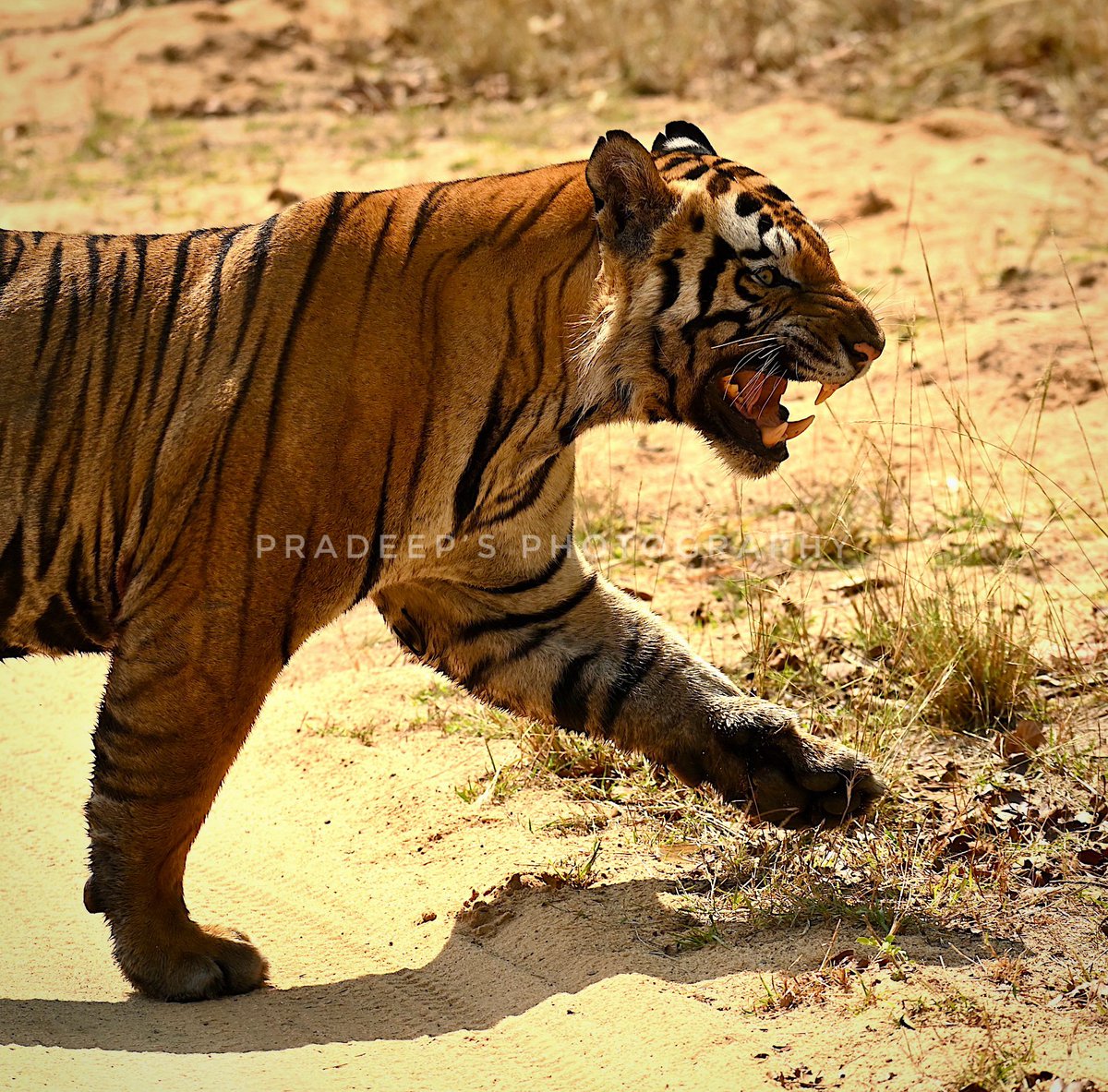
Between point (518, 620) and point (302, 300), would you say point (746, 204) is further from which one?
point (518, 620)

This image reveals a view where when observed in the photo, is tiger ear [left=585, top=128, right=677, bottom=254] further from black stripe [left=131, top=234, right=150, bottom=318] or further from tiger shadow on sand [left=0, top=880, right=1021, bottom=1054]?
tiger shadow on sand [left=0, top=880, right=1021, bottom=1054]

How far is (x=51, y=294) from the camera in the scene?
335 cm

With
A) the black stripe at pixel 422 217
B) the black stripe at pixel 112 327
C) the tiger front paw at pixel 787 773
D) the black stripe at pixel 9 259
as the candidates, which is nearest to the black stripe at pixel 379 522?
the black stripe at pixel 422 217

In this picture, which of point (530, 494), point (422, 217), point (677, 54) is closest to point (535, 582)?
point (530, 494)

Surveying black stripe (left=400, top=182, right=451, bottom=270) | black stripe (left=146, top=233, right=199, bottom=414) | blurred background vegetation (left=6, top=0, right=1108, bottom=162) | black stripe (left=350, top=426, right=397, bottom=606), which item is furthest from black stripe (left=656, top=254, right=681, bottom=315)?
blurred background vegetation (left=6, top=0, right=1108, bottom=162)

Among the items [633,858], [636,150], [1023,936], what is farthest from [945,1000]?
[636,150]

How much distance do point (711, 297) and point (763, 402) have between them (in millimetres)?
297

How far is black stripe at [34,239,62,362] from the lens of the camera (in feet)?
10.8

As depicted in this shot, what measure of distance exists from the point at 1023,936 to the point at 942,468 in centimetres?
264

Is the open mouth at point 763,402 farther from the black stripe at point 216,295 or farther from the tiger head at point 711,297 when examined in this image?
the black stripe at point 216,295

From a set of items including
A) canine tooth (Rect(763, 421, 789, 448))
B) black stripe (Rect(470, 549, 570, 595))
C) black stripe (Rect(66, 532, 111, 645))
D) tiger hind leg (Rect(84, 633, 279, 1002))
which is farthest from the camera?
black stripe (Rect(470, 549, 570, 595))

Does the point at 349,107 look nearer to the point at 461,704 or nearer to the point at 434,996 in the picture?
A: the point at 461,704

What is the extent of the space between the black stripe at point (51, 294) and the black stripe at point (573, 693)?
1390 millimetres

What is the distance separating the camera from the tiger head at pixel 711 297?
322cm
